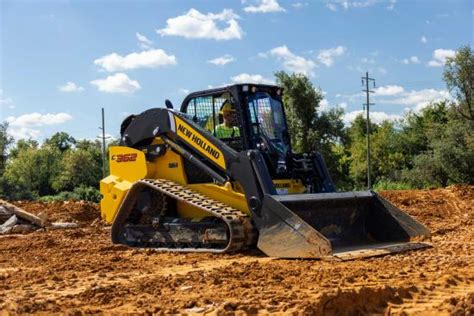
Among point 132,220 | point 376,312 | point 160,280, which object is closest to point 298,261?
point 160,280

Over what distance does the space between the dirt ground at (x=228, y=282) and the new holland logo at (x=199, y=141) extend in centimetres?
149

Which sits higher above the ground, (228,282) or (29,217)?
(29,217)

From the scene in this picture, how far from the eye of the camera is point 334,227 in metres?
8.61

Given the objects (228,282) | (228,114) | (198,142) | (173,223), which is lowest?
(228,282)

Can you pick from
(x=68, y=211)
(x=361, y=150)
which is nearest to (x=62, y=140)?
(x=361, y=150)

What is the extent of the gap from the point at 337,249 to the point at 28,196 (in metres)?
41.6

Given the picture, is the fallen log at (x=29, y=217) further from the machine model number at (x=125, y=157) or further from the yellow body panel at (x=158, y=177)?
the machine model number at (x=125, y=157)

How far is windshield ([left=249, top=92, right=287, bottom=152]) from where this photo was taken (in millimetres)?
9281

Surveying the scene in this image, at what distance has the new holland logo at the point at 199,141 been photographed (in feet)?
29.0

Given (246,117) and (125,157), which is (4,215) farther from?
(246,117)

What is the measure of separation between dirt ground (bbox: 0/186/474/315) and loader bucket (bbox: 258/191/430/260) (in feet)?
0.68

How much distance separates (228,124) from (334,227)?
2.23 meters

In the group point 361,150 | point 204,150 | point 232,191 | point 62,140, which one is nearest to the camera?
point 232,191

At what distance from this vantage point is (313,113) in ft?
139
